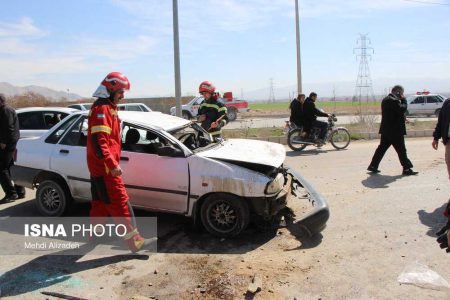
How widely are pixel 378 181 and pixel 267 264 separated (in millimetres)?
4502

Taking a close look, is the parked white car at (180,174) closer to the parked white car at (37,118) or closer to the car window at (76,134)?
the car window at (76,134)

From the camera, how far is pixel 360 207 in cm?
645

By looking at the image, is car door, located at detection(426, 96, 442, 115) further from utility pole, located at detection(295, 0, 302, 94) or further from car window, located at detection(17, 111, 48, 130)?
car window, located at detection(17, 111, 48, 130)

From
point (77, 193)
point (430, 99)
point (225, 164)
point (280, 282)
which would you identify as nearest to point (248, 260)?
point (280, 282)

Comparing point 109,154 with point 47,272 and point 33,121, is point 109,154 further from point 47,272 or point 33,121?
point 33,121

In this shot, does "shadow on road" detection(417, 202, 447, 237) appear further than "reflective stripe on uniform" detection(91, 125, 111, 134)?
Yes

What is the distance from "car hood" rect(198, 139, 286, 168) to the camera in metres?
5.15

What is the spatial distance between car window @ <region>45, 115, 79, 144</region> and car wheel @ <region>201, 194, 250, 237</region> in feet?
7.50

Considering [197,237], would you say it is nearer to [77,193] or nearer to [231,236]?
[231,236]

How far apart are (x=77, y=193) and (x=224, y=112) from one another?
293 centimetres

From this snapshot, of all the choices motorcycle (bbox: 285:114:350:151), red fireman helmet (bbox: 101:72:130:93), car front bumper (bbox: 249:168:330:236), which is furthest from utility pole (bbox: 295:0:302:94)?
red fireman helmet (bbox: 101:72:130:93)

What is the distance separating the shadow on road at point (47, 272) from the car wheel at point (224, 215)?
0.90m

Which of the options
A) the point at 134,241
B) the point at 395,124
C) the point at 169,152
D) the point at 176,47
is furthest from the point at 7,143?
the point at 395,124

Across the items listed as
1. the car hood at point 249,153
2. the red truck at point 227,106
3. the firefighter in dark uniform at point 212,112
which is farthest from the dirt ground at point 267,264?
the red truck at point 227,106
